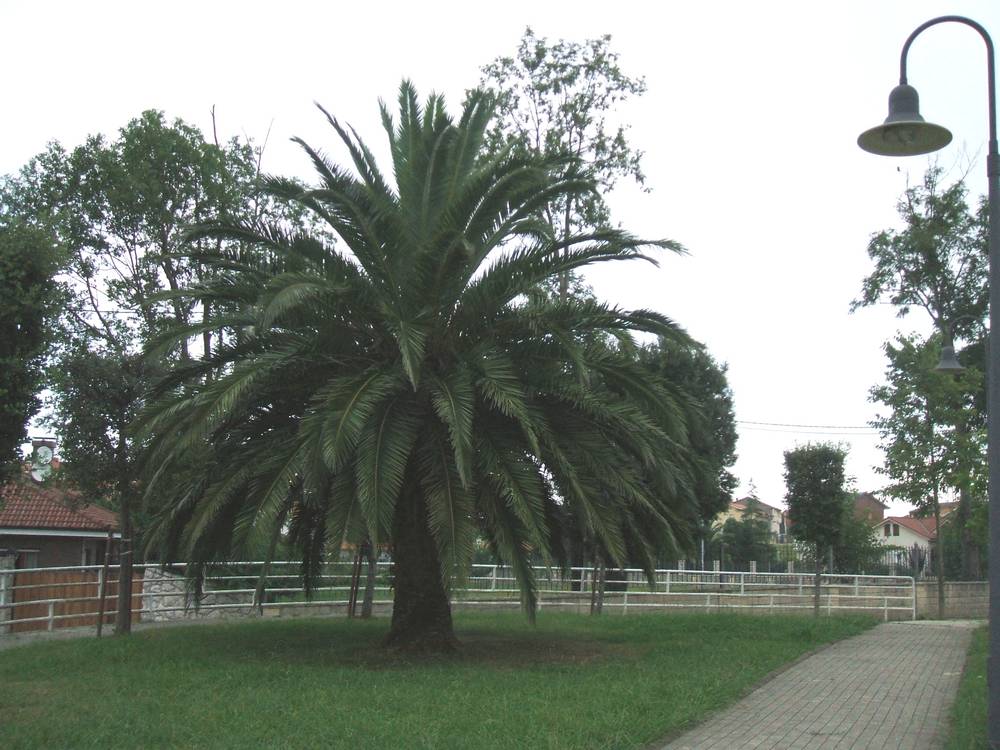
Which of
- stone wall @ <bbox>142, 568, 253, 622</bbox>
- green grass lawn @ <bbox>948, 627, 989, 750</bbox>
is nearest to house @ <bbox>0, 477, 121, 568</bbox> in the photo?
stone wall @ <bbox>142, 568, 253, 622</bbox>

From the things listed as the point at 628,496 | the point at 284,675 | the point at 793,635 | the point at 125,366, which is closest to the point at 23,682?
the point at 284,675

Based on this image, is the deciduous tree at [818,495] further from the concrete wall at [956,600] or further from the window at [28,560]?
the window at [28,560]

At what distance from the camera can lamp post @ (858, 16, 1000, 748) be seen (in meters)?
8.34

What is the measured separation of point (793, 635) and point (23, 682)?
12.4m

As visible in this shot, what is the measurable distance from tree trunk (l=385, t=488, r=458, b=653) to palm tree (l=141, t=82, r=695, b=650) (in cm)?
3

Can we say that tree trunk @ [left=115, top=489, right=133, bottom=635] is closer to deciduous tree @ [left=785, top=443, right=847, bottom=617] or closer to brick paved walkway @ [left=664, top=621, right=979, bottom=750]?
brick paved walkway @ [left=664, top=621, right=979, bottom=750]

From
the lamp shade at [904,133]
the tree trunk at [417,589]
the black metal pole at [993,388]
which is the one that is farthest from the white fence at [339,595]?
the lamp shade at [904,133]

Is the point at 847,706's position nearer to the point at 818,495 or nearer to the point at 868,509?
the point at 818,495

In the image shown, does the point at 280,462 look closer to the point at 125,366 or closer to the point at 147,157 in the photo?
the point at 125,366

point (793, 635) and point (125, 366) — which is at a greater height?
point (125, 366)

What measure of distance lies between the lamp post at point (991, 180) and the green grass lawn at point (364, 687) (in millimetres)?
2710

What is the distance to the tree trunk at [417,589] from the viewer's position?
559 inches

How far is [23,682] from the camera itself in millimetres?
11938

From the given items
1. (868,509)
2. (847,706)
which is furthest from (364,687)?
(868,509)
